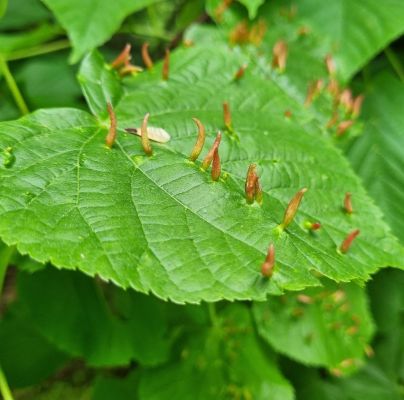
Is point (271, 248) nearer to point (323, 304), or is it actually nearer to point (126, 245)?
point (126, 245)

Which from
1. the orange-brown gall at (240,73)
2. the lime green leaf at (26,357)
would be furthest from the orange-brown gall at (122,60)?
the lime green leaf at (26,357)

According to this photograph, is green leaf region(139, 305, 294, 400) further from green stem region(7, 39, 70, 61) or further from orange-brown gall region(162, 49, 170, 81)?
green stem region(7, 39, 70, 61)

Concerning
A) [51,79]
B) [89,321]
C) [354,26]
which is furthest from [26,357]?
[354,26]

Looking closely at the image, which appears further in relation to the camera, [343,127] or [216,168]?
[343,127]

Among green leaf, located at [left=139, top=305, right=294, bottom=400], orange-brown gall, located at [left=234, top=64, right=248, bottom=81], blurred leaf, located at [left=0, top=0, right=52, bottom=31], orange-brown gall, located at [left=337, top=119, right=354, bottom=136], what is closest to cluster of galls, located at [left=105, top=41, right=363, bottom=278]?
orange-brown gall, located at [left=234, top=64, right=248, bottom=81]

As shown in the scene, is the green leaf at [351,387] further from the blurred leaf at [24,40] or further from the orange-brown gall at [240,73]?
the blurred leaf at [24,40]

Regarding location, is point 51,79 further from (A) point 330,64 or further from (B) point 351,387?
(B) point 351,387
